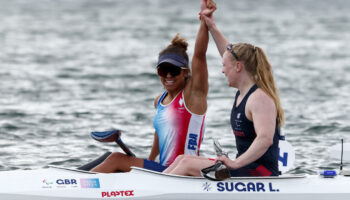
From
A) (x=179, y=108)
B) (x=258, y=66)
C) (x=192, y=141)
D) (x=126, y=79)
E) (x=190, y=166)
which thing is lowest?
(x=190, y=166)

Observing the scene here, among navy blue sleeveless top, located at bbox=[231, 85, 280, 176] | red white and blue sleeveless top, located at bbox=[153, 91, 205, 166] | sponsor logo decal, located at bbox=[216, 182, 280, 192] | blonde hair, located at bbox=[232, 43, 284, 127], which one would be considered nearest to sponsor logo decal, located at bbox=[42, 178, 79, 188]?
red white and blue sleeveless top, located at bbox=[153, 91, 205, 166]

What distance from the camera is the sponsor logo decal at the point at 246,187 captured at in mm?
6242

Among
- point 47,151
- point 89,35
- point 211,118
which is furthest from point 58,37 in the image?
point 47,151

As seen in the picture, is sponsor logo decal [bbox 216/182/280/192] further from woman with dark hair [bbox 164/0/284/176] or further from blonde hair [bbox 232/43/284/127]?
blonde hair [bbox 232/43/284/127]

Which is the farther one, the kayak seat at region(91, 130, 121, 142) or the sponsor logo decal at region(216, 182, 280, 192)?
the kayak seat at region(91, 130, 121, 142)

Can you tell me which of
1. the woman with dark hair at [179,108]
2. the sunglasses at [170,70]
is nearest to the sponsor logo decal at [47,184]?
the woman with dark hair at [179,108]

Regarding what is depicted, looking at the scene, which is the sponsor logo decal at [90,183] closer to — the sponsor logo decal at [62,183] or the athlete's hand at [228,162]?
the sponsor logo decal at [62,183]

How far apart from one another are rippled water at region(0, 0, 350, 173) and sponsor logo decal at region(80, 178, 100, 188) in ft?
9.42

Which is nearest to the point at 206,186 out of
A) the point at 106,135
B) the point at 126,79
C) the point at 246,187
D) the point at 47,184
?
the point at 246,187

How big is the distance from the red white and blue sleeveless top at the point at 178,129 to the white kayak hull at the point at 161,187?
48 centimetres

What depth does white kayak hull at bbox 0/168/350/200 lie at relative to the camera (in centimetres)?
626

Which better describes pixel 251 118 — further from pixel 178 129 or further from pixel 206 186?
pixel 178 129

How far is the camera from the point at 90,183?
6477mm

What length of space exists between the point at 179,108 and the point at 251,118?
89cm
